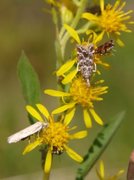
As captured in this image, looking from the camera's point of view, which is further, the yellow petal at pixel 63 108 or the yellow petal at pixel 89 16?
the yellow petal at pixel 89 16

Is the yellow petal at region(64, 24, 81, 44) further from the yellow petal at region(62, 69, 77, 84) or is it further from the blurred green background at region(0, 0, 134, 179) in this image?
the blurred green background at region(0, 0, 134, 179)

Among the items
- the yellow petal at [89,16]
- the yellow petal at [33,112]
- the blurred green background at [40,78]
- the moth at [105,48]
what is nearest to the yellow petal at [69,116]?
the yellow petal at [33,112]

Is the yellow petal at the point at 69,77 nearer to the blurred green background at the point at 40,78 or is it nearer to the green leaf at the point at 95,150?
the green leaf at the point at 95,150

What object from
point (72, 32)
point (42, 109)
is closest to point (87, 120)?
point (42, 109)

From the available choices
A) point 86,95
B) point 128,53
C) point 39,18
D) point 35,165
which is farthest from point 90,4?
point 39,18

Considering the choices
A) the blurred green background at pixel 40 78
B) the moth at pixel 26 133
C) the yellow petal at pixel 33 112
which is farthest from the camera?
the blurred green background at pixel 40 78

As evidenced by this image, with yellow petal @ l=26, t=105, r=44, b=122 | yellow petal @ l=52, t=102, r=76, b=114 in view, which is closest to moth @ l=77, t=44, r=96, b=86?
yellow petal @ l=52, t=102, r=76, b=114
